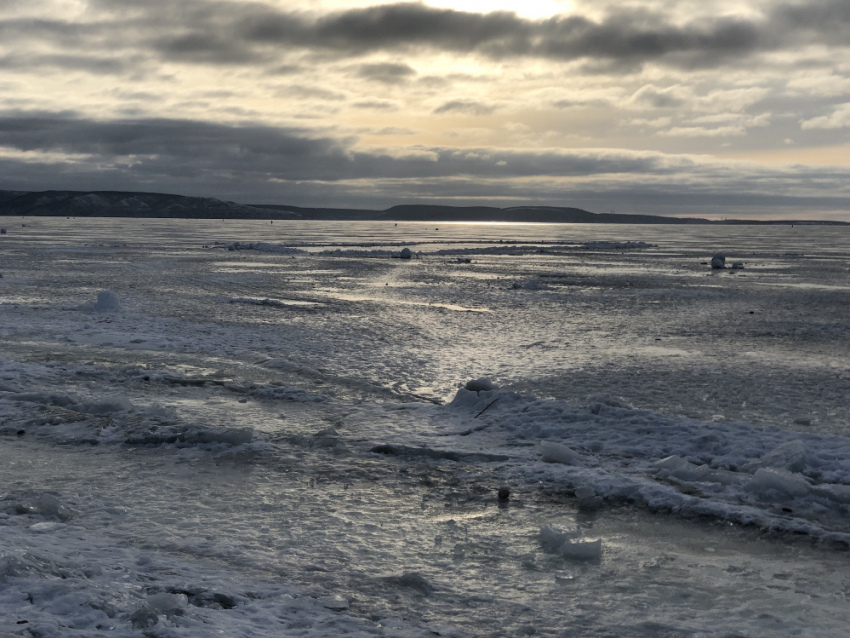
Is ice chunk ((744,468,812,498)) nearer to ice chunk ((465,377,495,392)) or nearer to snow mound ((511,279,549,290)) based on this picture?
ice chunk ((465,377,495,392))

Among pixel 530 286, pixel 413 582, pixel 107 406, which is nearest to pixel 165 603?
pixel 413 582

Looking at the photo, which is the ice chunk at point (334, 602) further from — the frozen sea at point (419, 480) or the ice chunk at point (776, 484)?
the ice chunk at point (776, 484)

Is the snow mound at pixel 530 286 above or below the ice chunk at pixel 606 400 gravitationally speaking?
above

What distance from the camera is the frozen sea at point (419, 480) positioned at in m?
4.12

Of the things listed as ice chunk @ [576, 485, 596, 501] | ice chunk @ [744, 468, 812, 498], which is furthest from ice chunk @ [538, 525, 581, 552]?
ice chunk @ [744, 468, 812, 498]

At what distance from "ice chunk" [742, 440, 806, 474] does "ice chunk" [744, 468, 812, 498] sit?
0.36 meters

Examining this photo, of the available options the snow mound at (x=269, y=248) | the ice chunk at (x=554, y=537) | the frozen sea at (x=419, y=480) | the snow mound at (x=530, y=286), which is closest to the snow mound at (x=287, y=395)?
the frozen sea at (x=419, y=480)

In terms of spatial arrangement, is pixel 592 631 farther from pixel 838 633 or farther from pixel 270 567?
pixel 270 567

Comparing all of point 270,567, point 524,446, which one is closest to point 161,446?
point 270,567

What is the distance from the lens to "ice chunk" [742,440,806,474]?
6.52 meters

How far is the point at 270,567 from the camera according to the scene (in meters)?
4.59

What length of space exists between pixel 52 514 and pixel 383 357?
22.2 feet

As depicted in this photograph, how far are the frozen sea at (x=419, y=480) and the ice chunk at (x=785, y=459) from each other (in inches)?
0.9

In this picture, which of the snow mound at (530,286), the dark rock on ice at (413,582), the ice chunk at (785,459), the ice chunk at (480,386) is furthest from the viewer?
the snow mound at (530,286)
